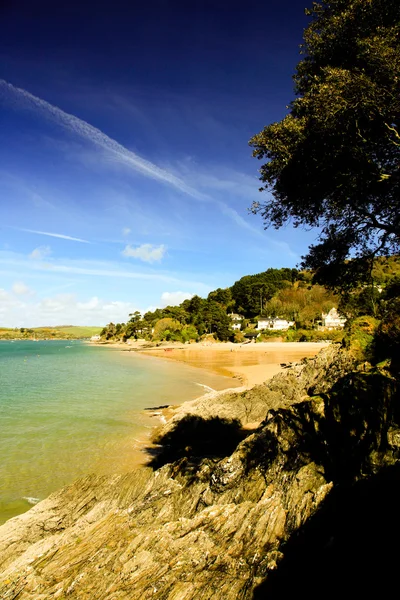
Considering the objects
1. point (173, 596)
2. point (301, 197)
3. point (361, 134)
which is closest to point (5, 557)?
point (173, 596)

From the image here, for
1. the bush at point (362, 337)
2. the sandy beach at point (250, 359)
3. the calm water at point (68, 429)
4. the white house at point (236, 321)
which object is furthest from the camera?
the white house at point (236, 321)

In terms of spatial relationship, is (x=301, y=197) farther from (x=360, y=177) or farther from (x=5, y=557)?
(x=5, y=557)

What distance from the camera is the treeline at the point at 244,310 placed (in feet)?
354

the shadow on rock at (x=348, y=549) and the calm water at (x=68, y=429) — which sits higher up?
the shadow on rock at (x=348, y=549)

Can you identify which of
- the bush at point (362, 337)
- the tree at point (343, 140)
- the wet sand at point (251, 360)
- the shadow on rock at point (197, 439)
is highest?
the tree at point (343, 140)

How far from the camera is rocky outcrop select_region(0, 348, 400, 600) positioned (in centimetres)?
426

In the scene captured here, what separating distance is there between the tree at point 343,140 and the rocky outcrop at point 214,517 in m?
4.25

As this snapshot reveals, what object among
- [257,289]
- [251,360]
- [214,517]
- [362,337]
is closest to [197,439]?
[214,517]

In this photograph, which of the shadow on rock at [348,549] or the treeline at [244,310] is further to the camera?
the treeline at [244,310]

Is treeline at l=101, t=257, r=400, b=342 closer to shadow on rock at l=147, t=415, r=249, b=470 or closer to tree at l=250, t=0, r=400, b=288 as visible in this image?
shadow on rock at l=147, t=415, r=249, b=470

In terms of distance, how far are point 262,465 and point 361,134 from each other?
7962 mm

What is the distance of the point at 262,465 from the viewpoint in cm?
629

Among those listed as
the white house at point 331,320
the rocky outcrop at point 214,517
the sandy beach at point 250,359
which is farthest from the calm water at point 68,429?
the white house at point 331,320

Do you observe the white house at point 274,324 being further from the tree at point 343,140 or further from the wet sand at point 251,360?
the tree at point 343,140
